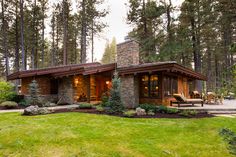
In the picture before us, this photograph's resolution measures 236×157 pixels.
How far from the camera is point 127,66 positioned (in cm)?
1438

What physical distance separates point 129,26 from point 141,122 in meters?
17.4

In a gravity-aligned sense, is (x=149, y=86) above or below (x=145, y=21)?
below

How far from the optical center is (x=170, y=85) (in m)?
14.3

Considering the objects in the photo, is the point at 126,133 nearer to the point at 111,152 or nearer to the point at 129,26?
the point at 111,152

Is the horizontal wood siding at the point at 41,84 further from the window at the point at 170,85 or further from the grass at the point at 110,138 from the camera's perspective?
the window at the point at 170,85

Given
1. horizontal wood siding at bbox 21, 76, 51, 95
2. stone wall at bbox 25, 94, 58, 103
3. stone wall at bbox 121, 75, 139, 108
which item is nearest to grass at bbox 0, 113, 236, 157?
stone wall at bbox 121, 75, 139, 108

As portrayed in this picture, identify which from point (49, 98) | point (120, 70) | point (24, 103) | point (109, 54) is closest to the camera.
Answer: point (120, 70)

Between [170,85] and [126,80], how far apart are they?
2846 millimetres

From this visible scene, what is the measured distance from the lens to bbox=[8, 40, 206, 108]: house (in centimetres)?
1352

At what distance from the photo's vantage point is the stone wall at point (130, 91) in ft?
45.7

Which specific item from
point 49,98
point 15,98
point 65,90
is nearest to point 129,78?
point 65,90

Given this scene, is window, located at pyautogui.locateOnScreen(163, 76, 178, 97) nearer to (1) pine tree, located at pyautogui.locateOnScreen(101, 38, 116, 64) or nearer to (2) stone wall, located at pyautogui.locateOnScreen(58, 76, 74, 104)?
(2) stone wall, located at pyautogui.locateOnScreen(58, 76, 74, 104)

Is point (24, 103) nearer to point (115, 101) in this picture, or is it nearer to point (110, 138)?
point (115, 101)

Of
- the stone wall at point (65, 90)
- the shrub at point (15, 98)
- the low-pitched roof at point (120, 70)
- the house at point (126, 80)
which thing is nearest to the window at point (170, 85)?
the house at point (126, 80)
